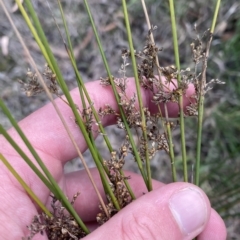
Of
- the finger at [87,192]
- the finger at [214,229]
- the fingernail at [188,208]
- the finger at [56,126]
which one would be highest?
the finger at [56,126]

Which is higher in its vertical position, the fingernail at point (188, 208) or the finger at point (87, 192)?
the fingernail at point (188, 208)

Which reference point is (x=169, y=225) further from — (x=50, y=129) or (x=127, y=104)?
(x=50, y=129)

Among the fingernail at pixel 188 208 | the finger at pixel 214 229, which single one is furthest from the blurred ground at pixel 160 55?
the fingernail at pixel 188 208

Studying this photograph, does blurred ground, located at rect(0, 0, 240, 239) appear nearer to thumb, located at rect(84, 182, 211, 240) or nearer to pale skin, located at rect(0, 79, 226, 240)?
pale skin, located at rect(0, 79, 226, 240)

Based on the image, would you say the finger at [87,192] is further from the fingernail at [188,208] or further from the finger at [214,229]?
the fingernail at [188,208]

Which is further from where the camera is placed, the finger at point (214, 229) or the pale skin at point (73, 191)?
the finger at point (214, 229)

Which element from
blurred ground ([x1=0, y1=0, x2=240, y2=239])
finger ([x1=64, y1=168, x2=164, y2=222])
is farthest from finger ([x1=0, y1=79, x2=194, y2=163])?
blurred ground ([x1=0, y1=0, x2=240, y2=239])

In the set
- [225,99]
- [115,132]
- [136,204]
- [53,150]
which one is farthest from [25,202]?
[225,99]
